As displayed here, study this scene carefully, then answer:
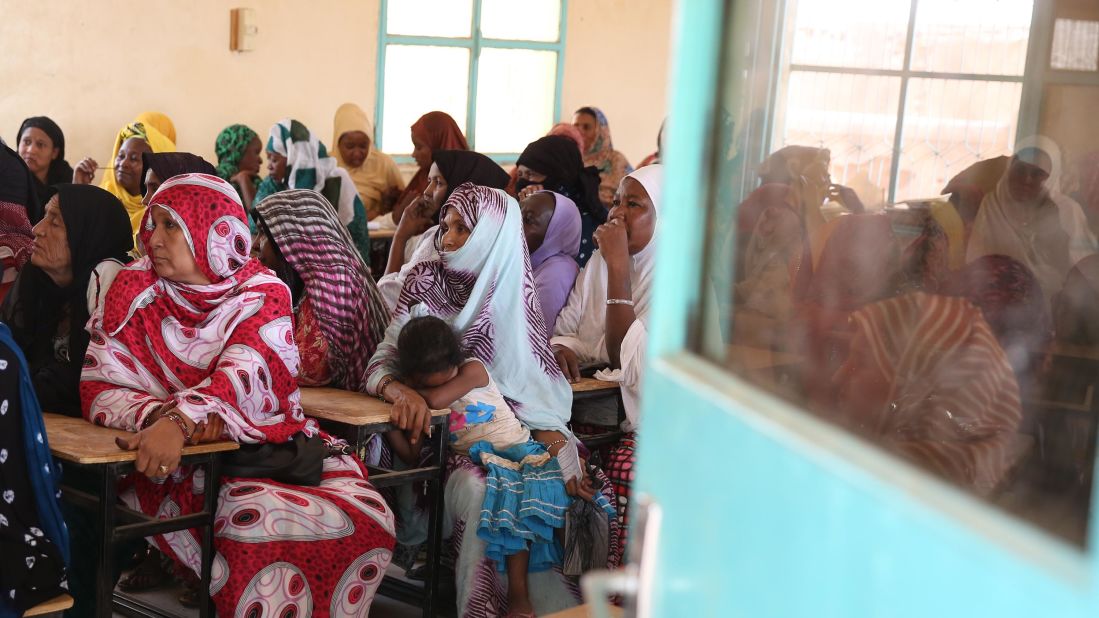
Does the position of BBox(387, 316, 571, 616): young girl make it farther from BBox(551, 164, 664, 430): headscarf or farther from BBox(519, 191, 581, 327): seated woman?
BBox(519, 191, 581, 327): seated woman

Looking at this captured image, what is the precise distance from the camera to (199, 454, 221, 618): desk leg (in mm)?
2709

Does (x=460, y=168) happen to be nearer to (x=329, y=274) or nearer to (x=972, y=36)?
(x=329, y=274)

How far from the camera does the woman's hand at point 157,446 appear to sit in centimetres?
250

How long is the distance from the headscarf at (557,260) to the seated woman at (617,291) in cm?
5

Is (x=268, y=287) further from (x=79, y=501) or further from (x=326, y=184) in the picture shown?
(x=326, y=184)

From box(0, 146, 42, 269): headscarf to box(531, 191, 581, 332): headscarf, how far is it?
1807mm

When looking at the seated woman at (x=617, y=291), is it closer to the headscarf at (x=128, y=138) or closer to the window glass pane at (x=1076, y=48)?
the window glass pane at (x=1076, y=48)

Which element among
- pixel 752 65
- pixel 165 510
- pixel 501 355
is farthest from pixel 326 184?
pixel 752 65

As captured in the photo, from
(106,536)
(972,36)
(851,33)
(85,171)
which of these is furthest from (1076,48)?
(85,171)

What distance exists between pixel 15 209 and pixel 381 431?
220 cm

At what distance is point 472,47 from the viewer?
320 inches

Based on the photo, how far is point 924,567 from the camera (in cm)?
71

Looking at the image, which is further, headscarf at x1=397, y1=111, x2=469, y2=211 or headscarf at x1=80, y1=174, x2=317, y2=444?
headscarf at x1=397, y1=111, x2=469, y2=211

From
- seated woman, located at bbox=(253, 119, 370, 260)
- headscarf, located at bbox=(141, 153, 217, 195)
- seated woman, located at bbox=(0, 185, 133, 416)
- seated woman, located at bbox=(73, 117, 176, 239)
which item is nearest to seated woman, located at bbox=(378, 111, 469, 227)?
seated woman, located at bbox=(253, 119, 370, 260)
